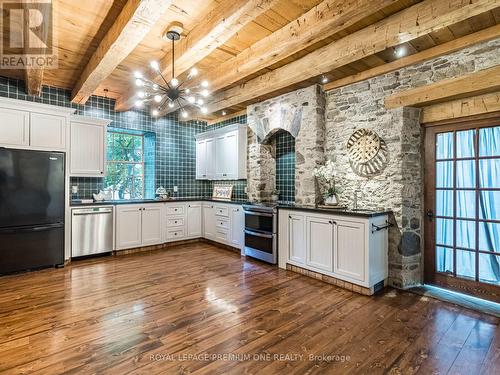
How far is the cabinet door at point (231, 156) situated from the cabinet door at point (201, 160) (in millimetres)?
753

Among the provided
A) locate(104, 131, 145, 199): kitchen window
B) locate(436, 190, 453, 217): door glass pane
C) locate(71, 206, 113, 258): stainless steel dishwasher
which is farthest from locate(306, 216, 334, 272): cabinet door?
locate(104, 131, 145, 199): kitchen window

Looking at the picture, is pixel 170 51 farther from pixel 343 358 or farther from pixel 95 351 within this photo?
pixel 343 358

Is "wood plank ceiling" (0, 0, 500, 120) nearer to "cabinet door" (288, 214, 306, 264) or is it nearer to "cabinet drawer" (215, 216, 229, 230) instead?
"cabinet door" (288, 214, 306, 264)

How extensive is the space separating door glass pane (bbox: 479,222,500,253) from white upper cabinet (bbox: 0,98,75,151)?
5.77m

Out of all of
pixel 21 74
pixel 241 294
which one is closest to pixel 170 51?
pixel 21 74

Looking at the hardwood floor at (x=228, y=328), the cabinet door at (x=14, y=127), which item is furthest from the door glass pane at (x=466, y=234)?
the cabinet door at (x=14, y=127)

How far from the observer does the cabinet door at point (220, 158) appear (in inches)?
228

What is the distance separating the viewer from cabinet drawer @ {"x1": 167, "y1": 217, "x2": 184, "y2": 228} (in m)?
5.66

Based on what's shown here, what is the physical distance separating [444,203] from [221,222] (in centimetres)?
372

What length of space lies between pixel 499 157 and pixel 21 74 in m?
6.62

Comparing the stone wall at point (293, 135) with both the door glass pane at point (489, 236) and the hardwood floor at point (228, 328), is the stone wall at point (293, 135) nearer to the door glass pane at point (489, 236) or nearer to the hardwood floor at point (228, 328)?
the hardwood floor at point (228, 328)

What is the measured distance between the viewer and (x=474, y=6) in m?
2.33

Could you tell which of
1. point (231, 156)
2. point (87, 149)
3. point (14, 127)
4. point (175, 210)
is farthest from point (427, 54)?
point (14, 127)

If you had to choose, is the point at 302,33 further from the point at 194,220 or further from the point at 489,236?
the point at 194,220
